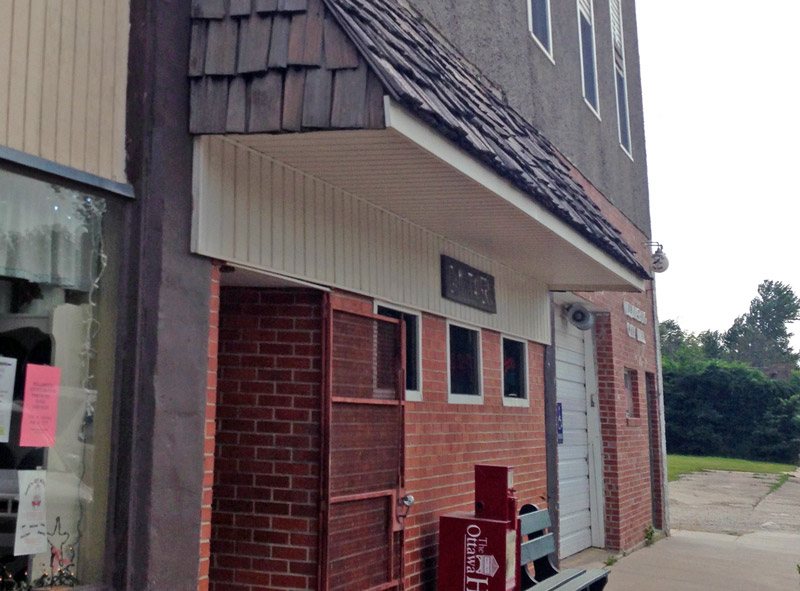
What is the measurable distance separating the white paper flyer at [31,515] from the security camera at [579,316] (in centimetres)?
801

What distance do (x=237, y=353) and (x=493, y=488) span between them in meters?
2.16

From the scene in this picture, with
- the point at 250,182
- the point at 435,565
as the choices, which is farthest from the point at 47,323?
the point at 435,565

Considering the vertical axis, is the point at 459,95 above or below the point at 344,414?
above

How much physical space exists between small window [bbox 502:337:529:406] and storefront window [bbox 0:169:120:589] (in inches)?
193

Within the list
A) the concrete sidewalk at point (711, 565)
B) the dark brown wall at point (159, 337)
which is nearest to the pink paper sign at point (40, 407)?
the dark brown wall at point (159, 337)

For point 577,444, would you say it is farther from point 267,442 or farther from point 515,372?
point 267,442

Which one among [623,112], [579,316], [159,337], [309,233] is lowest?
[159,337]

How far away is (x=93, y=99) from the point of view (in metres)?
3.71

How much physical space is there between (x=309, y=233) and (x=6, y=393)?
1.97 m

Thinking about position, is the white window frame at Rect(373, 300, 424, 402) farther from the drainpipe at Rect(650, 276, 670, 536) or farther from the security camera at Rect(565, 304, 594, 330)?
the drainpipe at Rect(650, 276, 670, 536)

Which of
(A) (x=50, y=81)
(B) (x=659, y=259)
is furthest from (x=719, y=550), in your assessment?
(A) (x=50, y=81)

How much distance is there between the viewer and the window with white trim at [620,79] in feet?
43.8

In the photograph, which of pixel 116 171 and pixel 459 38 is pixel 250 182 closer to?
pixel 116 171

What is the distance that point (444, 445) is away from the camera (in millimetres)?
6605
